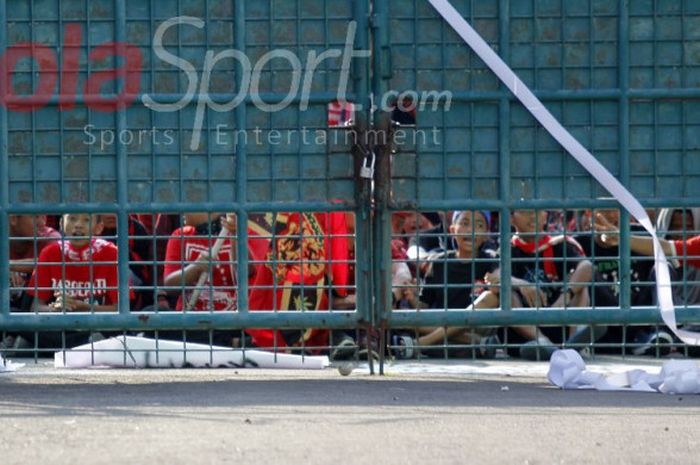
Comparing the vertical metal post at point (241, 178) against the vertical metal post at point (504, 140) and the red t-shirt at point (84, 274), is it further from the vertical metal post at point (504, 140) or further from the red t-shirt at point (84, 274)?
the vertical metal post at point (504, 140)

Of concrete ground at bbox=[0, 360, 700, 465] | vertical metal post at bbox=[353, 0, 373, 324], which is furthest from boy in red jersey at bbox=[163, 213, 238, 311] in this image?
vertical metal post at bbox=[353, 0, 373, 324]

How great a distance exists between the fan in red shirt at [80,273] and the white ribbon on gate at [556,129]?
243cm

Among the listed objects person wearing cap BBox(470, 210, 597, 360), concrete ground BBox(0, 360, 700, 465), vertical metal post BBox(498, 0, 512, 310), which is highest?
vertical metal post BBox(498, 0, 512, 310)

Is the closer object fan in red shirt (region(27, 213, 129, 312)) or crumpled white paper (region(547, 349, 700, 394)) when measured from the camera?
crumpled white paper (region(547, 349, 700, 394))

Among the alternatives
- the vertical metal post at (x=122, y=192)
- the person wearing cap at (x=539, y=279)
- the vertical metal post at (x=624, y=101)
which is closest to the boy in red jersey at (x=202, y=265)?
the vertical metal post at (x=122, y=192)

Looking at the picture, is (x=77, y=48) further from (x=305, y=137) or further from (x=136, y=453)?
(x=136, y=453)

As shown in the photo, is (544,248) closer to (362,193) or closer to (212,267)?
(362,193)

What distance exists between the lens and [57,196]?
966cm

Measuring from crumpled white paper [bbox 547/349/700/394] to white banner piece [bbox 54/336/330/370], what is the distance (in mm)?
1925

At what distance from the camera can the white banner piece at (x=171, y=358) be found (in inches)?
416

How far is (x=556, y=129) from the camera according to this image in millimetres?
9570

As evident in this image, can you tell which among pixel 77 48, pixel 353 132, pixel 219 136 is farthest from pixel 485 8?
pixel 77 48

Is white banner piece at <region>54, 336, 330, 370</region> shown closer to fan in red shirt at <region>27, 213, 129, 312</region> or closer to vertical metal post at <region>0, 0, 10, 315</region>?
fan in red shirt at <region>27, 213, 129, 312</region>

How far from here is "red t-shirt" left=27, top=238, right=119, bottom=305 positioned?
381 inches
